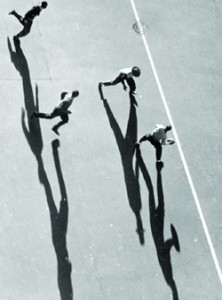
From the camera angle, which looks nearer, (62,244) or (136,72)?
(62,244)

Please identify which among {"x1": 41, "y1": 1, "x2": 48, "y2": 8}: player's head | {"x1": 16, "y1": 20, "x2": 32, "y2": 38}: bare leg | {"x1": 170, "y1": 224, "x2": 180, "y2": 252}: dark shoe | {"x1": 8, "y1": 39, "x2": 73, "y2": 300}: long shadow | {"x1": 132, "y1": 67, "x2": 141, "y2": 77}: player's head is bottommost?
{"x1": 170, "y1": 224, "x2": 180, "y2": 252}: dark shoe

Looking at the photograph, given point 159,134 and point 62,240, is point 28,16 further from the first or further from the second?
point 62,240

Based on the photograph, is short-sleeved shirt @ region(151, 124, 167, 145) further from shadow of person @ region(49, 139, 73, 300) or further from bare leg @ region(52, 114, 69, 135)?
shadow of person @ region(49, 139, 73, 300)

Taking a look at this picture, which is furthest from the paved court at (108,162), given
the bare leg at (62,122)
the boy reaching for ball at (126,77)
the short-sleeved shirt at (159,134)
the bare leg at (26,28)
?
the short-sleeved shirt at (159,134)

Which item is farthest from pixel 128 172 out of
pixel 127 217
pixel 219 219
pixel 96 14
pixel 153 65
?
pixel 96 14

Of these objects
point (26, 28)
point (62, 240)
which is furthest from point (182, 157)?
point (26, 28)

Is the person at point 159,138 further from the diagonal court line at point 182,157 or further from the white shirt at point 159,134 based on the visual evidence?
the diagonal court line at point 182,157

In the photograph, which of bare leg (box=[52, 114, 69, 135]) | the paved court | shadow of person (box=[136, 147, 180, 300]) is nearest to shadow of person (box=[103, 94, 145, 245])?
the paved court
